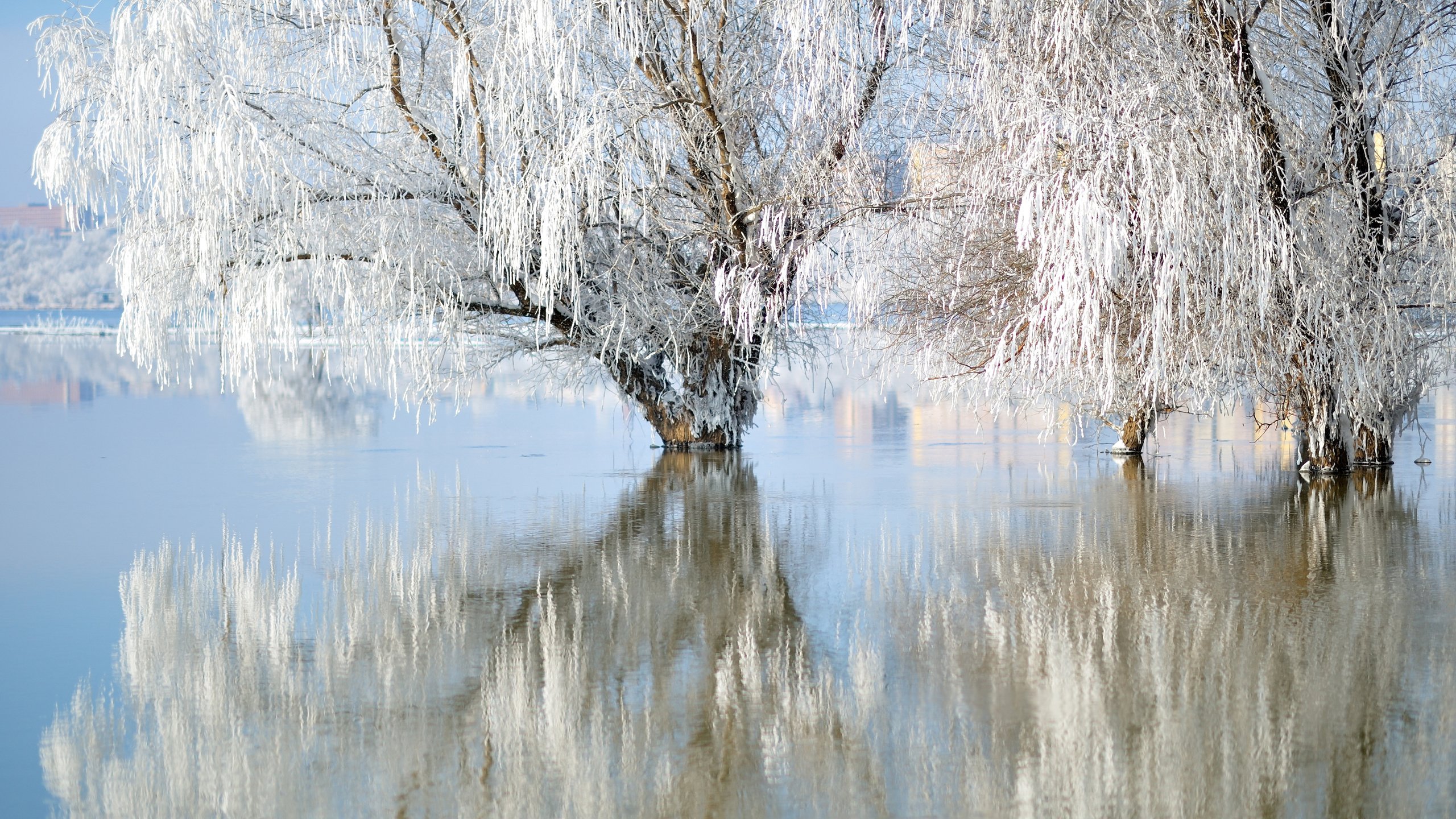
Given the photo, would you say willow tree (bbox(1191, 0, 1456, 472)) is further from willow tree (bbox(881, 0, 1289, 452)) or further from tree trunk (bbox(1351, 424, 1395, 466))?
tree trunk (bbox(1351, 424, 1395, 466))

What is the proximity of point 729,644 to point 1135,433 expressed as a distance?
8.16 metres

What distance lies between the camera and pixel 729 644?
5043mm

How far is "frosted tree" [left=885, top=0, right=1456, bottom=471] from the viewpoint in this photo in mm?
8539

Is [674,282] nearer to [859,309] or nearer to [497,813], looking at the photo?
[859,309]

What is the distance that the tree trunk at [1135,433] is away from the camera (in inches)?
486

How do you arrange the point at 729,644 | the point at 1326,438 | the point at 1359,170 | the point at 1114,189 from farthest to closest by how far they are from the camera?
the point at 1326,438
the point at 1359,170
the point at 1114,189
the point at 729,644

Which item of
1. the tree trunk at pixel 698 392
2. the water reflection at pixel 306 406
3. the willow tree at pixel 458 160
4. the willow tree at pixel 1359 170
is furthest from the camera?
the water reflection at pixel 306 406

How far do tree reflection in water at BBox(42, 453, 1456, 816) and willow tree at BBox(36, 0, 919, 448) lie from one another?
417 cm

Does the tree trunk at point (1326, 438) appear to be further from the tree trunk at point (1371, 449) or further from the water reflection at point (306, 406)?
the water reflection at point (306, 406)

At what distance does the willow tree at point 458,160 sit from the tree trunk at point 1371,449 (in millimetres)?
4215

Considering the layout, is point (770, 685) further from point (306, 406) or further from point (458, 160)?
point (306, 406)

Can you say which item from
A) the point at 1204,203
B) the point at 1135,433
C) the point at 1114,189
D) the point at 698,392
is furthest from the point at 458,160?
the point at 1135,433

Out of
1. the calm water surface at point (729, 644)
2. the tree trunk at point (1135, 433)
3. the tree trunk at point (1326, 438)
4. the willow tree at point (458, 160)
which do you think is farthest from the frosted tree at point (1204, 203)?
the tree trunk at point (1135, 433)

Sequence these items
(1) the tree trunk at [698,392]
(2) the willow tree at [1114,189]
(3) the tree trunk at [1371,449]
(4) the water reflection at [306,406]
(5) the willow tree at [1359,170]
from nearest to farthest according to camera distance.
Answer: (2) the willow tree at [1114,189]
(5) the willow tree at [1359,170]
(3) the tree trunk at [1371,449]
(1) the tree trunk at [698,392]
(4) the water reflection at [306,406]
